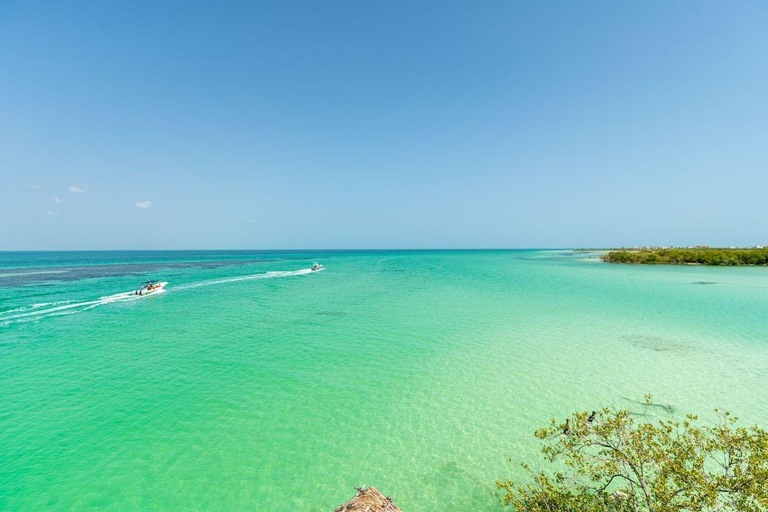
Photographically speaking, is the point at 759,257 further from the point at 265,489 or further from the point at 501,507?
the point at 265,489

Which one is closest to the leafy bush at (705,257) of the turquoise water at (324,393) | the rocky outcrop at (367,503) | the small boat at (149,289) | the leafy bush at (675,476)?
the turquoise water at (324,393)

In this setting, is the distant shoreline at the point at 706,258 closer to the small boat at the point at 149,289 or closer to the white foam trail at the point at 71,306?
the small boat at the point at 149,289

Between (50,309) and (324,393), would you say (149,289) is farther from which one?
(324,393)

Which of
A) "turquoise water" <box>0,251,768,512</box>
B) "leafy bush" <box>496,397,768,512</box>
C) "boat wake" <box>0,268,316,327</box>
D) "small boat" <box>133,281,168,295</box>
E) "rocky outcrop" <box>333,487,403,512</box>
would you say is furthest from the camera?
"small boat" <box>133,281,168,295</box>

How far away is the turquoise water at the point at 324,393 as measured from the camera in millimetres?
7566

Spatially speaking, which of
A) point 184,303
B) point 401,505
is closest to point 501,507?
point 401,505

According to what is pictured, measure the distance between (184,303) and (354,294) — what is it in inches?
659

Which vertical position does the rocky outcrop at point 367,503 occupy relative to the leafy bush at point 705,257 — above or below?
below

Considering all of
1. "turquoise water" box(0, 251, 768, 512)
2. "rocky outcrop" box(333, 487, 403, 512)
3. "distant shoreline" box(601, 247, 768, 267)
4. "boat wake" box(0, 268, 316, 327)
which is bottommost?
"turquoise water" box(0, 251, 768, 512)

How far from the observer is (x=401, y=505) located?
6.85 m

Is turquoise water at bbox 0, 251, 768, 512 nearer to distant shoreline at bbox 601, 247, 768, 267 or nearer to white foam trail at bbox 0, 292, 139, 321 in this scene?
white foam trail at bbox 0, 292, 139, 321

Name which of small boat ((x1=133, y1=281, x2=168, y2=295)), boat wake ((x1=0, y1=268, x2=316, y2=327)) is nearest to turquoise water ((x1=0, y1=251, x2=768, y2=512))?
boat wake ((x1=0, y1=268, x2=316, y2=327))

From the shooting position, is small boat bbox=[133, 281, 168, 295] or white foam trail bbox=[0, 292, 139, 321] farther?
small boat bbox=[133, 281, 168, 295]

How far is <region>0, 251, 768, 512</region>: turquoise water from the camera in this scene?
24.8 ft
